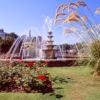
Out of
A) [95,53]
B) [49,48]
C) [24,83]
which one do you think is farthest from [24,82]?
[49,48]

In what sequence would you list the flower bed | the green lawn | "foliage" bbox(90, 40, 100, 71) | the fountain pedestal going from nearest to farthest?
1. the green lawn
2. the flower bed
3. "foliage" bbox(90, 40, 100, 71)
4. the fountain pedestal

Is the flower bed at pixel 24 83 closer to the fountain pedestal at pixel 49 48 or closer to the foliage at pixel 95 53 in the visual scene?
the foliage at pixel 95 53

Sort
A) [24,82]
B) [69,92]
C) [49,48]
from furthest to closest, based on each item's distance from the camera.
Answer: [49,48] → [24,82] → [69,92]

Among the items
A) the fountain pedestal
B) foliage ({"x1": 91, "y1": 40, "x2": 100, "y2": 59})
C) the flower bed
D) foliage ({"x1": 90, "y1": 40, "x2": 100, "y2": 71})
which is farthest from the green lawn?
the fountain pedestal

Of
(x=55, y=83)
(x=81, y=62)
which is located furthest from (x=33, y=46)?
(x=55, y=83)

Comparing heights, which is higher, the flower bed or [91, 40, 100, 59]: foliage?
[91, 40, 100, 59]: foliage

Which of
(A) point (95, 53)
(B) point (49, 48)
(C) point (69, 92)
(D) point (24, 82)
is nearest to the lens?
(C) point (69, 92)

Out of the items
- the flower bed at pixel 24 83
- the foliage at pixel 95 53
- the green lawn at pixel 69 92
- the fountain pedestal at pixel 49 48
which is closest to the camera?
the green lawn at pixel 69 92

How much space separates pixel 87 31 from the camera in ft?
37.3

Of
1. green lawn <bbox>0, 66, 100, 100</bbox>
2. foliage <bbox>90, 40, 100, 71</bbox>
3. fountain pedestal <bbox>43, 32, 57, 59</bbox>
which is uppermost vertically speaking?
fountain pedestal <bbox>43, 32, 57, 59</bbox>

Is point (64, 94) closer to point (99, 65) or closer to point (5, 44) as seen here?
point (99, 65)

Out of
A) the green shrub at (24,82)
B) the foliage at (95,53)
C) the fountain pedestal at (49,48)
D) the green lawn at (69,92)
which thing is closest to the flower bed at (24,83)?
the green shrub at (24,82)

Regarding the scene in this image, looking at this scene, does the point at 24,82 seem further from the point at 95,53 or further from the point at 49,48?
the point at 49,48

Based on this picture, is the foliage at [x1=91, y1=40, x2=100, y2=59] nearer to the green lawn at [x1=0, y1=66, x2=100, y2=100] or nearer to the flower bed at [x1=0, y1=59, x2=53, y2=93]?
the green lawn at [x1=0, y1=66, x2=100, y2=100]
